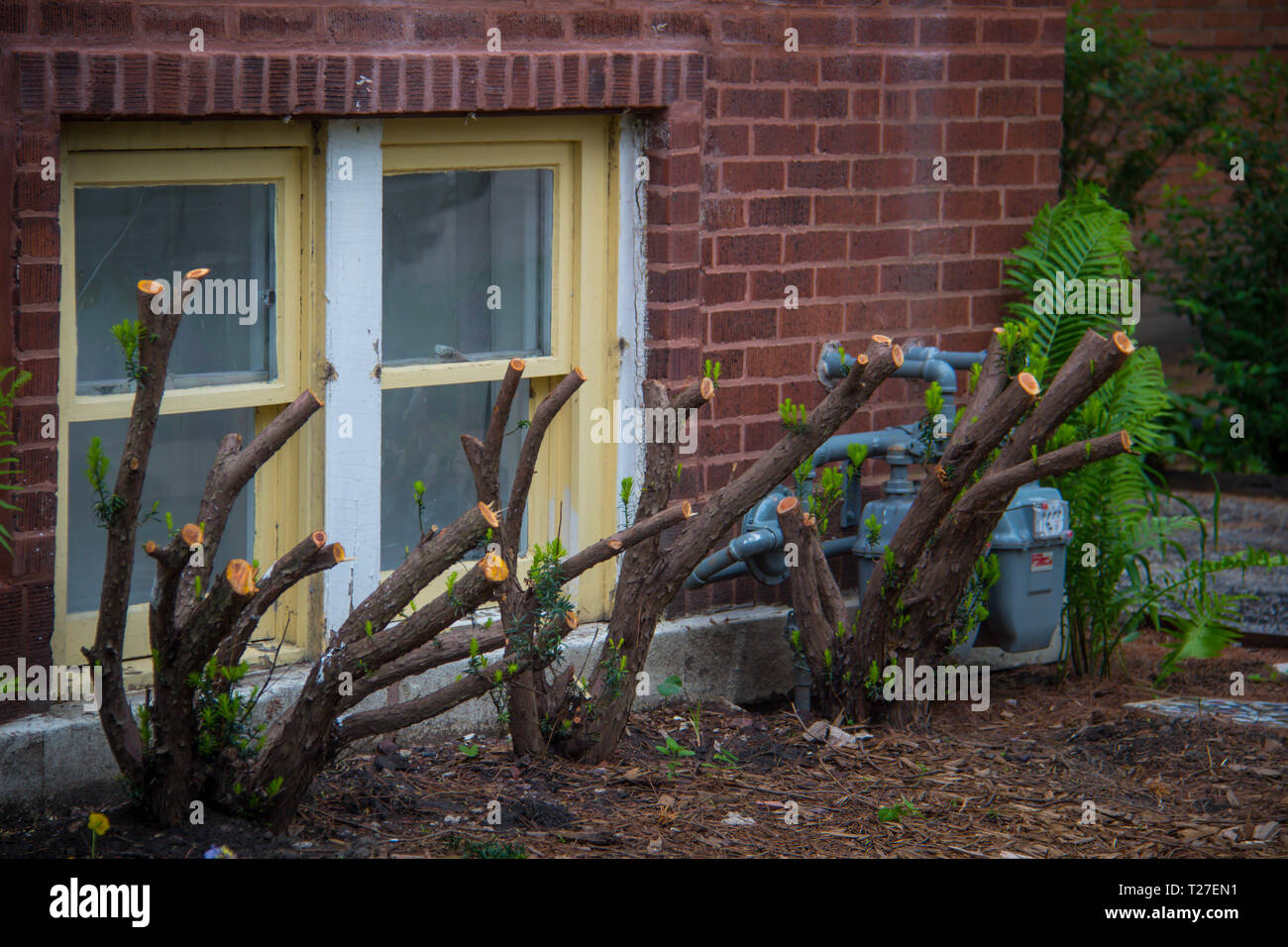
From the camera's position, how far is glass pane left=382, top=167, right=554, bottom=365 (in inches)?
188

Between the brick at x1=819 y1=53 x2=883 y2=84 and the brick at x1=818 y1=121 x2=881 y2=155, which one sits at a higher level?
the brick at x1=819 y1=53 x2=883 y2=84

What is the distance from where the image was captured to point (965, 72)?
18.5 feet

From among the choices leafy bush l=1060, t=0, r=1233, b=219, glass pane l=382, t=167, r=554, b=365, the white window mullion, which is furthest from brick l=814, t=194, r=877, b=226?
leafy bush l=1060, t=0, r=1233, b=219

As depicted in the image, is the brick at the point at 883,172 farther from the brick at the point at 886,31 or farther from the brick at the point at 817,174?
the brick at the point at 886,31

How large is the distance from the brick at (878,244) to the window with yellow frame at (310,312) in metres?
0.94

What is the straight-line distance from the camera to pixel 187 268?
14.5 feet

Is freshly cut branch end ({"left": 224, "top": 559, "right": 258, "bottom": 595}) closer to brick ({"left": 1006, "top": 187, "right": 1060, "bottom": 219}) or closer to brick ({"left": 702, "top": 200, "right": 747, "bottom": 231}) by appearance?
brick ({"left": 702, "top": 200, "right": 747, "bottom": 231})

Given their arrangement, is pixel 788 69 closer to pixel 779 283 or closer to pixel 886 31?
pixel 886 31

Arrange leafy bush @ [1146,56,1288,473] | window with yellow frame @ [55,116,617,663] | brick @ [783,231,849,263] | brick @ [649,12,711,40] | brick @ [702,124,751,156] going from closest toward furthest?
window with yellow frame @ [55,116,617,663] < brick @ [649,12,711,40] < brick @ [702,124,751,156] < brick @ [783,231,849,263] < leafy bush @ [1146,56,1288,473]

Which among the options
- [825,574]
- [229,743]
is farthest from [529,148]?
[229,743]

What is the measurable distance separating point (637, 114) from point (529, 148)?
1.23ft

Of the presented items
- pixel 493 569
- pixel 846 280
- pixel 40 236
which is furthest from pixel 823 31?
pixel 493 569

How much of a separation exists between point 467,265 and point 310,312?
579 millimetres

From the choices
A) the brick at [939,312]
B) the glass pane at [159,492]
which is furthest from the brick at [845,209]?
the glass pane at [159,492]
